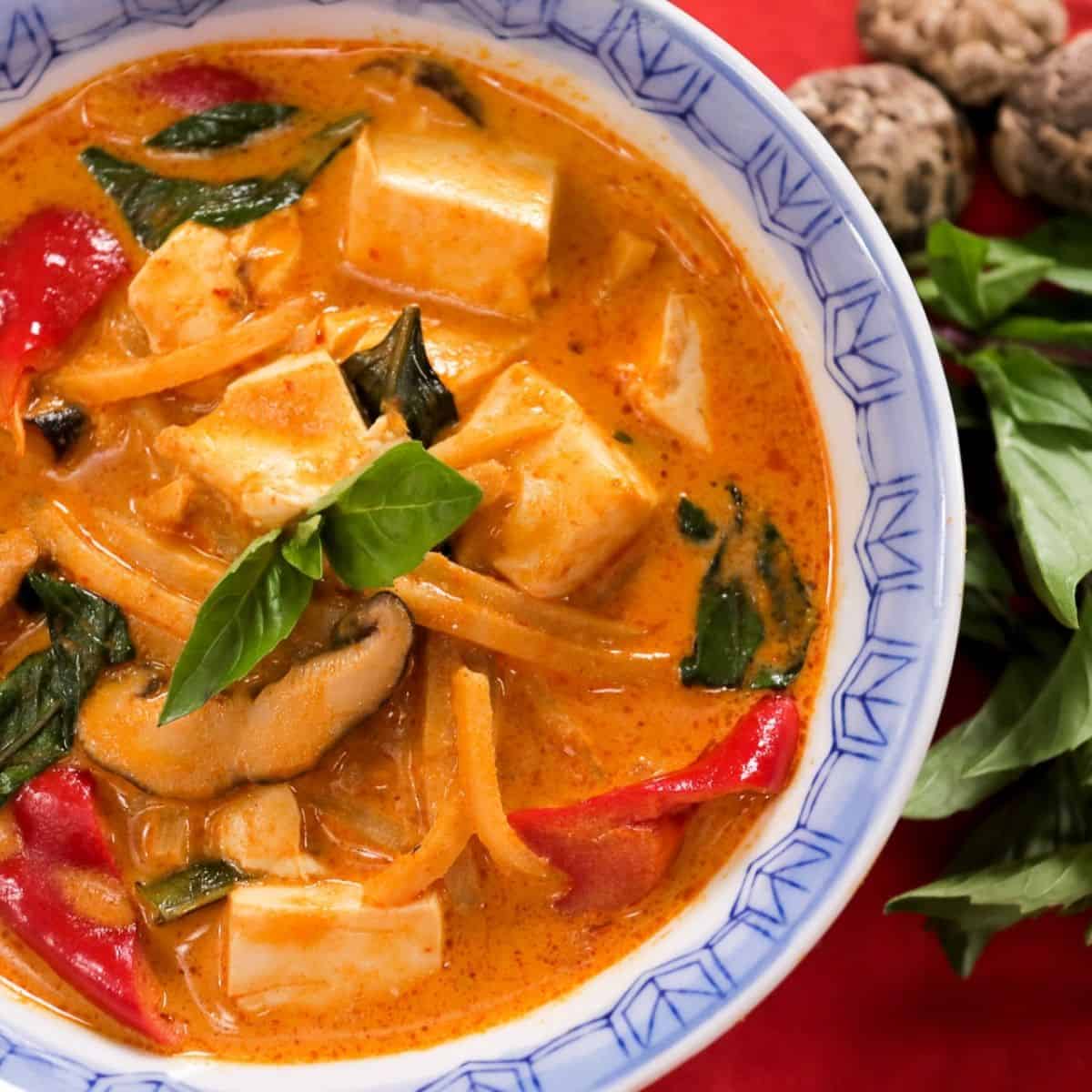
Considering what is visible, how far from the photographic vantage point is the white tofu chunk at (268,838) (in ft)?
8.67

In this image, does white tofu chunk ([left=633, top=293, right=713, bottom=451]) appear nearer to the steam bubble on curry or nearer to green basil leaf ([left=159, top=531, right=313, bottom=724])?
the steam bubble on curry

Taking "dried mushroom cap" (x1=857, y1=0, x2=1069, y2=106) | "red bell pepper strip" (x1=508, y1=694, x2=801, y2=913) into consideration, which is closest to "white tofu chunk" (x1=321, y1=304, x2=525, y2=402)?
"red bell pepper strip" (x1=508, y1=694, x2=801, y2=913)

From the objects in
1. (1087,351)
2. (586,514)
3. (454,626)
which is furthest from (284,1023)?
(1087,351)

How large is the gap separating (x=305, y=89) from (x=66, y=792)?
62.6 inches

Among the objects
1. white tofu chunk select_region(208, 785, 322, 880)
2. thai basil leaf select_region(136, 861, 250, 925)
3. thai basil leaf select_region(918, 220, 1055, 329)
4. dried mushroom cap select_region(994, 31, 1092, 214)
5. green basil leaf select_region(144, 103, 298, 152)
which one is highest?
dried mushroom cap select_region(994, 31, 1092, 214)

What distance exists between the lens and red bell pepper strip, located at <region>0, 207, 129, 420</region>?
2.71 m

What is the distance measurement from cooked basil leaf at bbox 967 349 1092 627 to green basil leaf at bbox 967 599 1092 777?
0.16m

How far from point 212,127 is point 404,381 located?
2.43ft

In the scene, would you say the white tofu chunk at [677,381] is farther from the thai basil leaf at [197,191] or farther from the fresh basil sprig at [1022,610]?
the thai basil leaf at [197,191]

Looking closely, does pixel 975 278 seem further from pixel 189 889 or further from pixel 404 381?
pixel 189 889

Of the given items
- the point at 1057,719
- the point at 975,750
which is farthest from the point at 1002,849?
the point at 1057,719

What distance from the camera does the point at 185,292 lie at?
8.81 feet

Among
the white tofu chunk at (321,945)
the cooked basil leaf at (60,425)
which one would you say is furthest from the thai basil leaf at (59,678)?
the white tofu chunk at (321,945)

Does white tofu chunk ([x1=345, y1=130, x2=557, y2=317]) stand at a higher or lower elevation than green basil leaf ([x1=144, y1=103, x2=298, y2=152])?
higher
